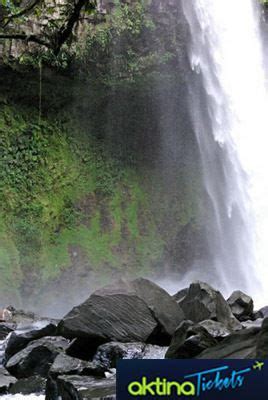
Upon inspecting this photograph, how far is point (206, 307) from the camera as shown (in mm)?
9352

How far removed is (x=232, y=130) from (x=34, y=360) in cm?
1768

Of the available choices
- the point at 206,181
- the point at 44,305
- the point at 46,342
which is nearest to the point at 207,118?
the point at 206,181

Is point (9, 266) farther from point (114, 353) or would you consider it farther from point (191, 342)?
point (191, 342)

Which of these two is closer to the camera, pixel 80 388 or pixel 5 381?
pixel 80 388

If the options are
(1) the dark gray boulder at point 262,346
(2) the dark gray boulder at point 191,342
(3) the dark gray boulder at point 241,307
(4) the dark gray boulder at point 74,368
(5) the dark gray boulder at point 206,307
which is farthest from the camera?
(3) the dark gray boulder at point 241,307

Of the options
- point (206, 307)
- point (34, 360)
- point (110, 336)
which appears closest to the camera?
point (34, 360)

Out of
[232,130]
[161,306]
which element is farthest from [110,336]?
[232,130]

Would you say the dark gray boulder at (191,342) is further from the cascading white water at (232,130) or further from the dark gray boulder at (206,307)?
the cascading white water at (232,130)

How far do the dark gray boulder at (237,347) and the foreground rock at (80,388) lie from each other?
113cm

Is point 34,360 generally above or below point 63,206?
below

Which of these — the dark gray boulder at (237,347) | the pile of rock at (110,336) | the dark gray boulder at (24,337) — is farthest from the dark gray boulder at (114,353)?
the dark gray boulder at (237,347)

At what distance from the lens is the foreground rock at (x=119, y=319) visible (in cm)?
870

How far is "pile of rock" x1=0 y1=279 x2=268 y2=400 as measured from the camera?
6.63 metres

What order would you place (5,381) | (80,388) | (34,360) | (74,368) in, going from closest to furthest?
(80,388)
(74,368)
(5,381)
(34,360)
